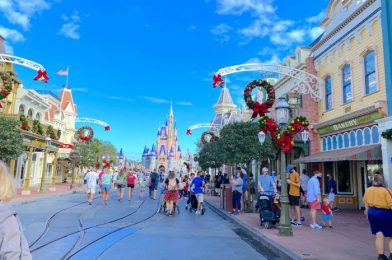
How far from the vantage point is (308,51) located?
20.6 meters

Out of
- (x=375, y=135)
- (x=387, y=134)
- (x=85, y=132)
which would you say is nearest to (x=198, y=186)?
(x=387, y=134)

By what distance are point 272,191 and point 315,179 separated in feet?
4.88

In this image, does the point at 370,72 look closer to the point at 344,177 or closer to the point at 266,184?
the point at 344,177

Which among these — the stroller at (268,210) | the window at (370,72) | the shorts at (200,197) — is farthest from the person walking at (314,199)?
the window at (370,72)

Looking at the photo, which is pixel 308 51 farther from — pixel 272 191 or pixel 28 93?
pixel 28 93

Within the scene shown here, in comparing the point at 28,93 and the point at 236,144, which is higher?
the point at 28,93

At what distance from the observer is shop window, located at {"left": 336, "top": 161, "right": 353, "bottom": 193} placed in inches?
671

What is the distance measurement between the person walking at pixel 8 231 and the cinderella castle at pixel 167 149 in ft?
433

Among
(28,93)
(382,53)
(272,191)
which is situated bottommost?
(272,191)

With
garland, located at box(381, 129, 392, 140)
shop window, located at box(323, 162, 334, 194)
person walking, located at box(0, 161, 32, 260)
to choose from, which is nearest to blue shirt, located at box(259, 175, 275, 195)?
garland, located at box(381, 129, 392, 140)

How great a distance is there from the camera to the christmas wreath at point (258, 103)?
1110cm

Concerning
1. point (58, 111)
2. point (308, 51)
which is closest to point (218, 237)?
point (308, 51)

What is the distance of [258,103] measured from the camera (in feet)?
36.5

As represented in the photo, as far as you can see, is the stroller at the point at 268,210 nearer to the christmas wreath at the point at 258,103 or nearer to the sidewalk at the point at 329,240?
the sidewalk at the point at 329,240
